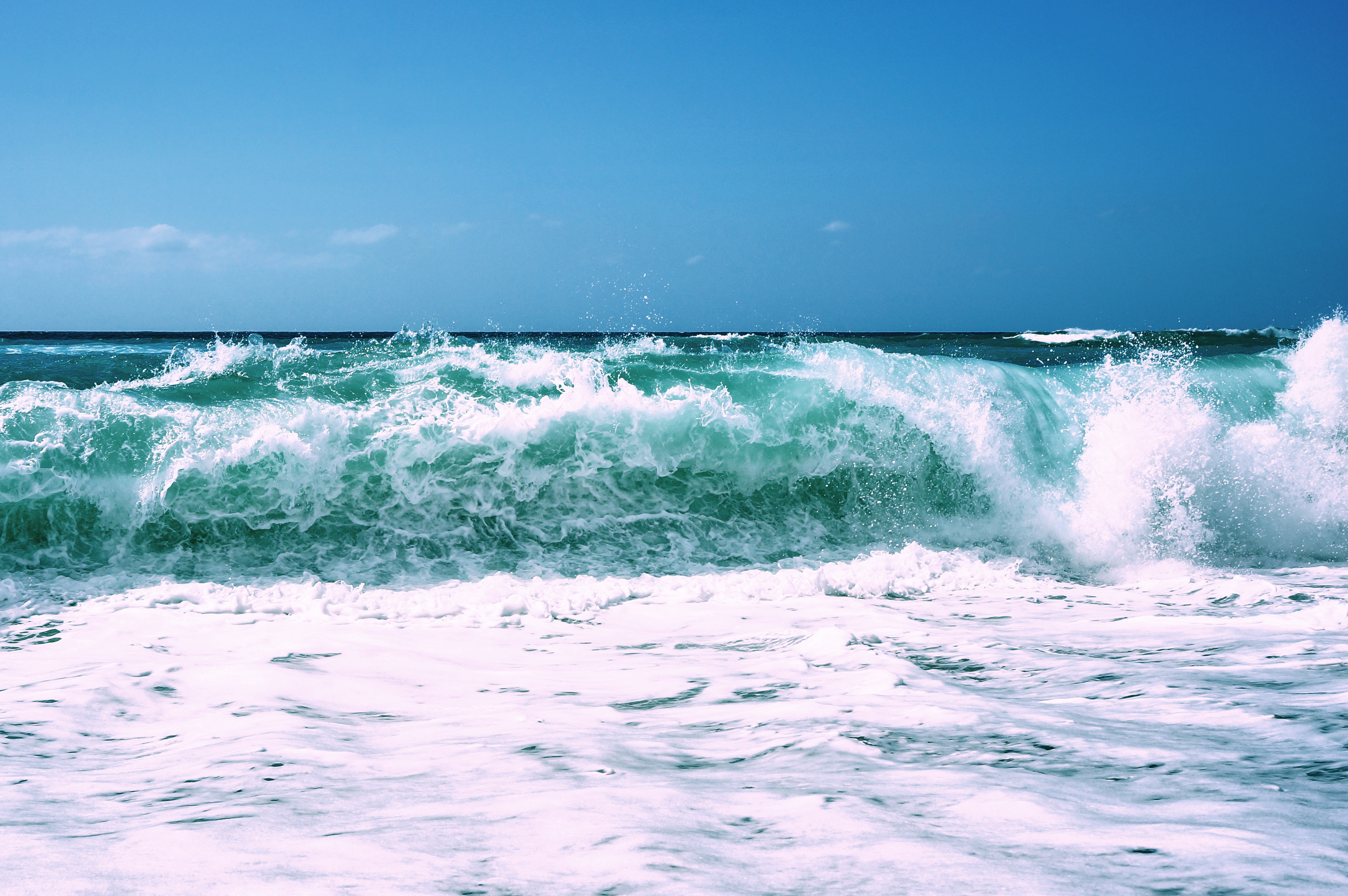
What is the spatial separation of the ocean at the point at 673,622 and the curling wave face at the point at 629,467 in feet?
0.11

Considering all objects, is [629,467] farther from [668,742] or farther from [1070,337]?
[1070,337]

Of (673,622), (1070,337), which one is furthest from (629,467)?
(1070,337)

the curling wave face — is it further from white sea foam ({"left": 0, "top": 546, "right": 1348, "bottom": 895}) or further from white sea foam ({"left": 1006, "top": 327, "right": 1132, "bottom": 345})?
white sea foam ({"left": 1006, "top": 327, "right": 1132, "bottom": 345})

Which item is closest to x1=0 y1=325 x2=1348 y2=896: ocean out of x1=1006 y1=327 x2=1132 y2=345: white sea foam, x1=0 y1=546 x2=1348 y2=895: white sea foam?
x1=0 y1=546 x2=1348 y2=895: white sea foam

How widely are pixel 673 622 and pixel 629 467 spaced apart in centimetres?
239

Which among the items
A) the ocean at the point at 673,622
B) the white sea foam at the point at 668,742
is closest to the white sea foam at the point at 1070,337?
the ocean at the point at 673,622

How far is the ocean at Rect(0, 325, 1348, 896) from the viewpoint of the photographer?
5.78 ft

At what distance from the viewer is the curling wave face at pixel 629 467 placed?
5.71 m

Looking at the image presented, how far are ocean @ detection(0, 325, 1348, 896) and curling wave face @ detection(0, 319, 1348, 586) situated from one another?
1.4 inches

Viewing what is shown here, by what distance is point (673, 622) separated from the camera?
4.59 meters

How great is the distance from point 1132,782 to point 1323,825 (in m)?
0.40

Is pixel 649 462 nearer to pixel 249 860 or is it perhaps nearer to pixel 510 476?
pixel 510 476

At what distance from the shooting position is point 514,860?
66.0 inches

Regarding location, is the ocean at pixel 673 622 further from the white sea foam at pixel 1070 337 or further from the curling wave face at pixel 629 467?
the white sea foam at pixel 1070 337
